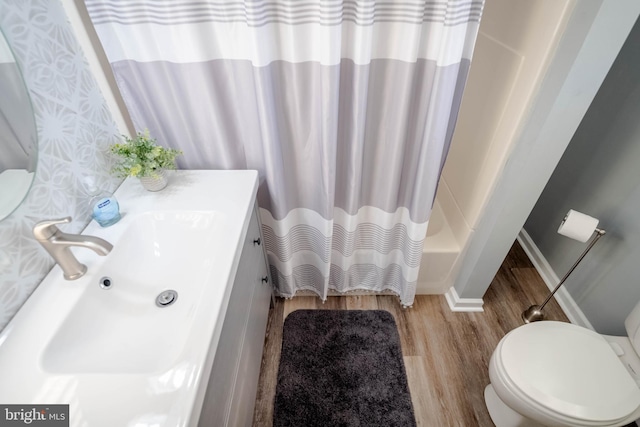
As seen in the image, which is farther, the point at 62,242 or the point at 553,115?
the point at 553,115

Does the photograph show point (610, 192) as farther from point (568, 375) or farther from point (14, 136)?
point (14, 136)

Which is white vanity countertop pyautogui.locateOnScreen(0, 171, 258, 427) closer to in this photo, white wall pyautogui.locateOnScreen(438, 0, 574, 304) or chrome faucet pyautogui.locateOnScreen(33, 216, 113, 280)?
chrome faucet pyautogui.locateOnScreen(33, 216, 113, 280)

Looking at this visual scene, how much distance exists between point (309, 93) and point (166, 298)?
808 mm

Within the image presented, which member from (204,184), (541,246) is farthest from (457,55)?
(541,246)

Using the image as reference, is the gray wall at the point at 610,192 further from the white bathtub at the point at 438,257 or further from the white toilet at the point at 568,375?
the white bathtub at the point at 438,257

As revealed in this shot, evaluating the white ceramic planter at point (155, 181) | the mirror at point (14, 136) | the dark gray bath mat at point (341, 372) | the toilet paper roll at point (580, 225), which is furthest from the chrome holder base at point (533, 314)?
the mirror at point (14, 136)

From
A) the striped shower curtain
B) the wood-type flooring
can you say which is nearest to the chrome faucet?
the striped shower curtain

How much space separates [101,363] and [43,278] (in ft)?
1.03

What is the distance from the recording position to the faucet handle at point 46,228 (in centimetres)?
75

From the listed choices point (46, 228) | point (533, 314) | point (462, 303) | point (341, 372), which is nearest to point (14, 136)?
point (46, 228)

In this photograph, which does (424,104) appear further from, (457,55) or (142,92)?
(142,92)

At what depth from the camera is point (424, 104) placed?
3.59 ft

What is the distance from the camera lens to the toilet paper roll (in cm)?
131

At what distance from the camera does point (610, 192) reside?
1462mm
